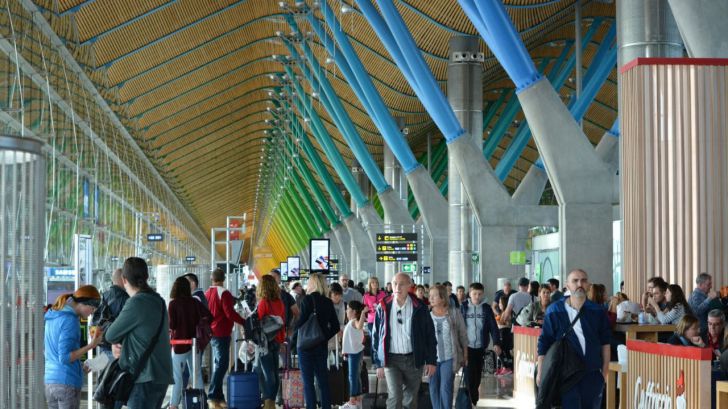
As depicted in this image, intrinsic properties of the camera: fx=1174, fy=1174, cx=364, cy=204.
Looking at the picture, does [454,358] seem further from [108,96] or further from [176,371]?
[108,96]

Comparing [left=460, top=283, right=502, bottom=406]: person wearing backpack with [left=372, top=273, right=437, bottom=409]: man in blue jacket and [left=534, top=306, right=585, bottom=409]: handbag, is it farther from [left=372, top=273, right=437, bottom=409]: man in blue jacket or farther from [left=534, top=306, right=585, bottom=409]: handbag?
[left=534, top=306, right=585, bottom=409]: handbag

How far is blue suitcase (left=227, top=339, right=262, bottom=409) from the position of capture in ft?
41.5

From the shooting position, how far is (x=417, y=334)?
9938 mm

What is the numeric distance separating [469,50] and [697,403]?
78.4ft

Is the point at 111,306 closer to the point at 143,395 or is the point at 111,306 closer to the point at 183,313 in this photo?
the point at 183,313

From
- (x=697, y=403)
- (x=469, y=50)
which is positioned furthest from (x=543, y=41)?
(x=697, y=403)

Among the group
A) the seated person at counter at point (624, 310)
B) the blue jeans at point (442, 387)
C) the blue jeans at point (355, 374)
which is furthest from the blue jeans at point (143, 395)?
the seated person at counter at point (624, 310)

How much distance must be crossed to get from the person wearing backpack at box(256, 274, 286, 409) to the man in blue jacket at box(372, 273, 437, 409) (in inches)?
116

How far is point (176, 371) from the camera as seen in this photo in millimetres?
12680

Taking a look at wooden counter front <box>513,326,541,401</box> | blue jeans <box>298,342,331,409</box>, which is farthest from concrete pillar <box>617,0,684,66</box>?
blue jeans <box>298,342,331,409</box>

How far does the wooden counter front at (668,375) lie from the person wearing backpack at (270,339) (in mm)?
4001

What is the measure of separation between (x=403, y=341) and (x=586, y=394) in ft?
6.90

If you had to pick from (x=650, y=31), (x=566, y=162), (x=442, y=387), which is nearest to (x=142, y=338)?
(x=442, y=387)

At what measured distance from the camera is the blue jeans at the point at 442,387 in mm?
10797
